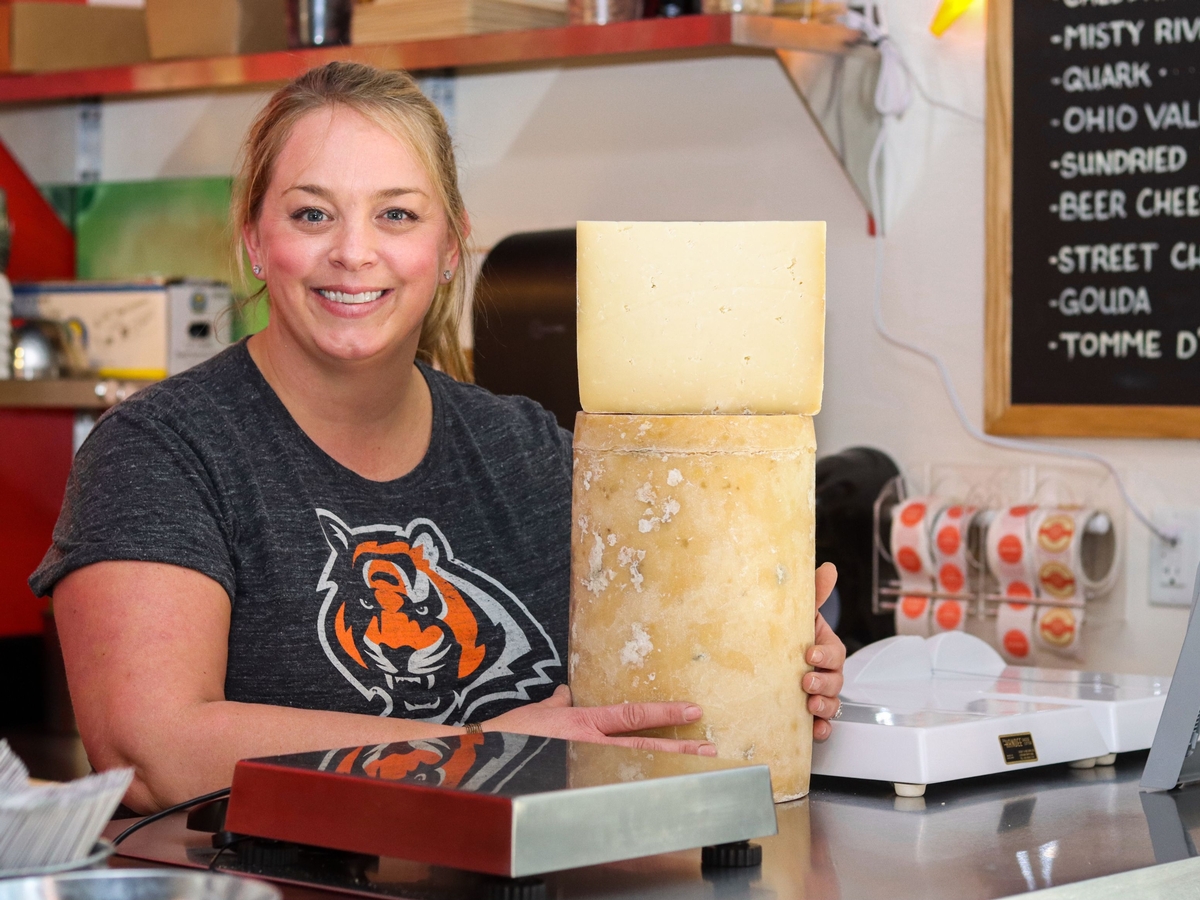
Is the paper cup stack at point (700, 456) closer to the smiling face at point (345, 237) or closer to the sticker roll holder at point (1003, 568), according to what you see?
the smiling face at point (345, 237)

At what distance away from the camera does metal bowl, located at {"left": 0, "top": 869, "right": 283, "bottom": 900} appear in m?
0.72

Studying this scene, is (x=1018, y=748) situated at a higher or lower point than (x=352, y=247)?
lower

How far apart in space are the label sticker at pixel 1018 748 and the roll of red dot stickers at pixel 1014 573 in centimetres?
91

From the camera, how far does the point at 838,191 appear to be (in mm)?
2461

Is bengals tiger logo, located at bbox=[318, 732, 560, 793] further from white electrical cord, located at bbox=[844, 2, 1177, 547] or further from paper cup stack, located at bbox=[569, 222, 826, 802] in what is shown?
white electrical cord, located at bbox=[844, 2, 1177, 547]

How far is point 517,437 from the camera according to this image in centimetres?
175

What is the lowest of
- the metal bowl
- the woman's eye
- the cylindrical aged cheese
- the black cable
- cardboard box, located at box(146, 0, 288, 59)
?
the black cable

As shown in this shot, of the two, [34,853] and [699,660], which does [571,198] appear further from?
[34,853]

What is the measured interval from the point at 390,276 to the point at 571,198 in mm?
1255

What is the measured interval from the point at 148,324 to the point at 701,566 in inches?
84.0

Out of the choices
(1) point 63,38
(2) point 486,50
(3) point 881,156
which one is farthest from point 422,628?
(1) point 63,38

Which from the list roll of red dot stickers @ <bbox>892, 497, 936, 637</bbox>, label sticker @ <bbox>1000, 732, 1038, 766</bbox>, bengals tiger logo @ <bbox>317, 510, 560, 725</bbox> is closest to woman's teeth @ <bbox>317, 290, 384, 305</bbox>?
bengals tiger logo @ <bbox>317, 510, 560, 725</bbox>

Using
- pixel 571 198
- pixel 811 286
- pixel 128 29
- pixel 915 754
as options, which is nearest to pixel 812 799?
pixel 915 754

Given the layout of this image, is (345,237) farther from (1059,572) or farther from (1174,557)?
(1174,557)
